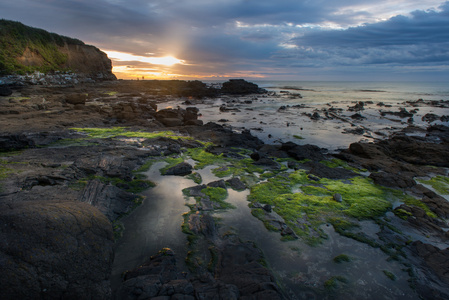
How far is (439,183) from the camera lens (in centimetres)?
1280

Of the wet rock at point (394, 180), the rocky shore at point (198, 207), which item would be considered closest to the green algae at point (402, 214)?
the rocky shore at point (198, 207)

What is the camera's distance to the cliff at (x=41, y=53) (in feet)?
150

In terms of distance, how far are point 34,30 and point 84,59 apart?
56.5 ft

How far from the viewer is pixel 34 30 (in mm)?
57688

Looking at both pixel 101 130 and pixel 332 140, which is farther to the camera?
pixel 332 140

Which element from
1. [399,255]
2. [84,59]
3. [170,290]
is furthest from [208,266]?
[84,59]

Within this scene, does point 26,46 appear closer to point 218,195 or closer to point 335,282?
point 218,195

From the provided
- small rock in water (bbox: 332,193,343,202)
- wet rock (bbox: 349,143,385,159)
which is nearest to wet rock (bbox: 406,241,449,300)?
small rock in water (bbox: 332,193,343,202)

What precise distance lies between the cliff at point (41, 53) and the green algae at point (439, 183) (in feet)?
208

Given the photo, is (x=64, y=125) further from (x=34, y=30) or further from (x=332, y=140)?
(x=34, y=30)

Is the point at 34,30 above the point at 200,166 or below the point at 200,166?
above

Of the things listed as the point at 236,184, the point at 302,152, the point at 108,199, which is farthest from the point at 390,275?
the point at 302,152

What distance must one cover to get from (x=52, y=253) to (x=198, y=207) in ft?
18.3

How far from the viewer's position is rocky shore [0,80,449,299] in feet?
15.9
